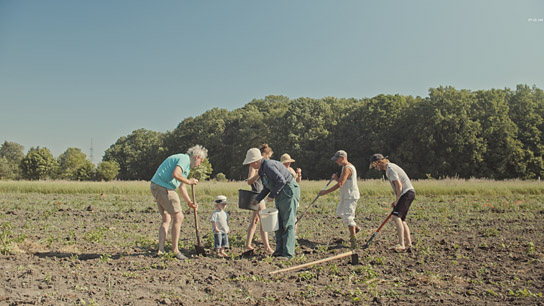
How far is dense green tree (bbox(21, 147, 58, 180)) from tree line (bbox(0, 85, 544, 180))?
642 inches

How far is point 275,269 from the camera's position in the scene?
643 centimetres

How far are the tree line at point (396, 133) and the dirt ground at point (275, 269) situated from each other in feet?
116

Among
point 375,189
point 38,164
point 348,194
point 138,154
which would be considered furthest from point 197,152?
point 138,154

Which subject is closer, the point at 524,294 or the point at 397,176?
the point at 524,294

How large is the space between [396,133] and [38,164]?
49.6m

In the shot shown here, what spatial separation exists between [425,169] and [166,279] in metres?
42.8

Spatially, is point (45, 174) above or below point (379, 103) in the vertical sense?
below

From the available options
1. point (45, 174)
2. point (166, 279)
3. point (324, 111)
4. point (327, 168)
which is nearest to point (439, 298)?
point (166, 279)

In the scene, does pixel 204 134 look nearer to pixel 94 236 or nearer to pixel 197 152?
pixel 94 236

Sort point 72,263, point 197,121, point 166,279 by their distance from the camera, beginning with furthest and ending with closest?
point 197,121 < point 72,263 < point 166,279

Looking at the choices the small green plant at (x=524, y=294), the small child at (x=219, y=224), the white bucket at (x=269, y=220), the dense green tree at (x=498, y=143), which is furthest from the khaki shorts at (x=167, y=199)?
the dense green tree at (x=498, y=143)

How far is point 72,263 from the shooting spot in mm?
6605

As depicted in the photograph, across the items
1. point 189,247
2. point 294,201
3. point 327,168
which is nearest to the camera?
point 294,201

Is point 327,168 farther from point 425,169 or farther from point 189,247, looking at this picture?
point 189,247
